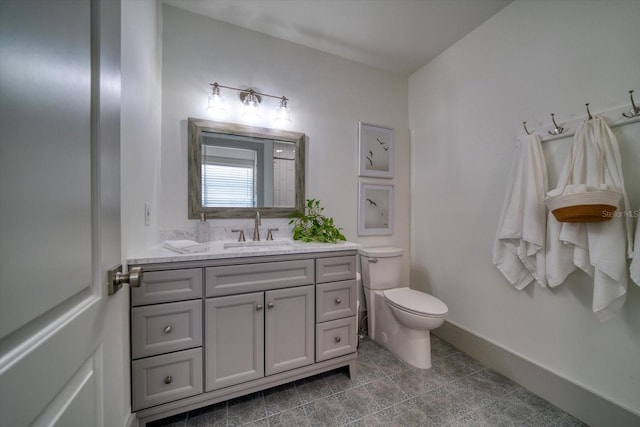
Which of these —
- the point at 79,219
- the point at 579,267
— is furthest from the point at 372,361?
the point at 79,219

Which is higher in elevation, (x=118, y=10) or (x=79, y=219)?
(x=118, y=10)

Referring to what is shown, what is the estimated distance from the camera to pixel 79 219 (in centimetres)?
48

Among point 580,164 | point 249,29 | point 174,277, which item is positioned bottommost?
point 174,277

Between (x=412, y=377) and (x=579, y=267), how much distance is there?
1218 millimetres

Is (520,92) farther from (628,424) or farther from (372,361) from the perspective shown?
A: (372,361)

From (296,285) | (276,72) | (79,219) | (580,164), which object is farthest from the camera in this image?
(276,72)

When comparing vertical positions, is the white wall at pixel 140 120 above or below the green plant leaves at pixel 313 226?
above

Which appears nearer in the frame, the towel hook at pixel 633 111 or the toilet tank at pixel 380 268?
the towel hook at pixel 633 111

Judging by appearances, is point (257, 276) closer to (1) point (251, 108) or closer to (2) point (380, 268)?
(2) point (380, 268)

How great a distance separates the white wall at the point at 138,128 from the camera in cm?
109

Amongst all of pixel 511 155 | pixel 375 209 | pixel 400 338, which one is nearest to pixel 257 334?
pixel 400 338

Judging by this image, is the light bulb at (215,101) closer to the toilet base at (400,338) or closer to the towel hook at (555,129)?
the toilet base at (400,338)

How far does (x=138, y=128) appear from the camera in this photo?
1.28 m

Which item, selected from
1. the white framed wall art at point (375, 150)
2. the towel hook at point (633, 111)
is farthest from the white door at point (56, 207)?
the towel hook at point (633, 111)
